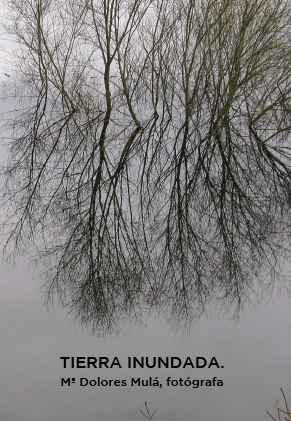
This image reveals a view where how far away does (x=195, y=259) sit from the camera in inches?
109

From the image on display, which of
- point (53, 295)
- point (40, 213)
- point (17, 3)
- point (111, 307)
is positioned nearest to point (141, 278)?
point (111, 307)

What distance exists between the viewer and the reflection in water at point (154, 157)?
2.65 meters

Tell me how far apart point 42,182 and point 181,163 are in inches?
40.3

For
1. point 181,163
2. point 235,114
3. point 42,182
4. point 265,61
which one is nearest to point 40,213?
point 42,182

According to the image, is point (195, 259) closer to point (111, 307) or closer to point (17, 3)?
point (111, 307)

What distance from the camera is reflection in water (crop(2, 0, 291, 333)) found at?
265 cm

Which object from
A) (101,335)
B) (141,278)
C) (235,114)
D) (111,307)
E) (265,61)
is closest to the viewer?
(101,335)

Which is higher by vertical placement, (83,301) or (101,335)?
(83,301)

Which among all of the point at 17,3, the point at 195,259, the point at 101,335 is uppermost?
the point at 17,3

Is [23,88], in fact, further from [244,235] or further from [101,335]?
[101,335]

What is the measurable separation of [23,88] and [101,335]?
4.08m

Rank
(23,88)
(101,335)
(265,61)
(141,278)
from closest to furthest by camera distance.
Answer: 1. (101,335)
2. (141,278)
3. (265,61)
4. (23,88)

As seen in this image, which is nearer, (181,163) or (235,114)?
(181,163)

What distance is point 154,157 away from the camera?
4031 mm
